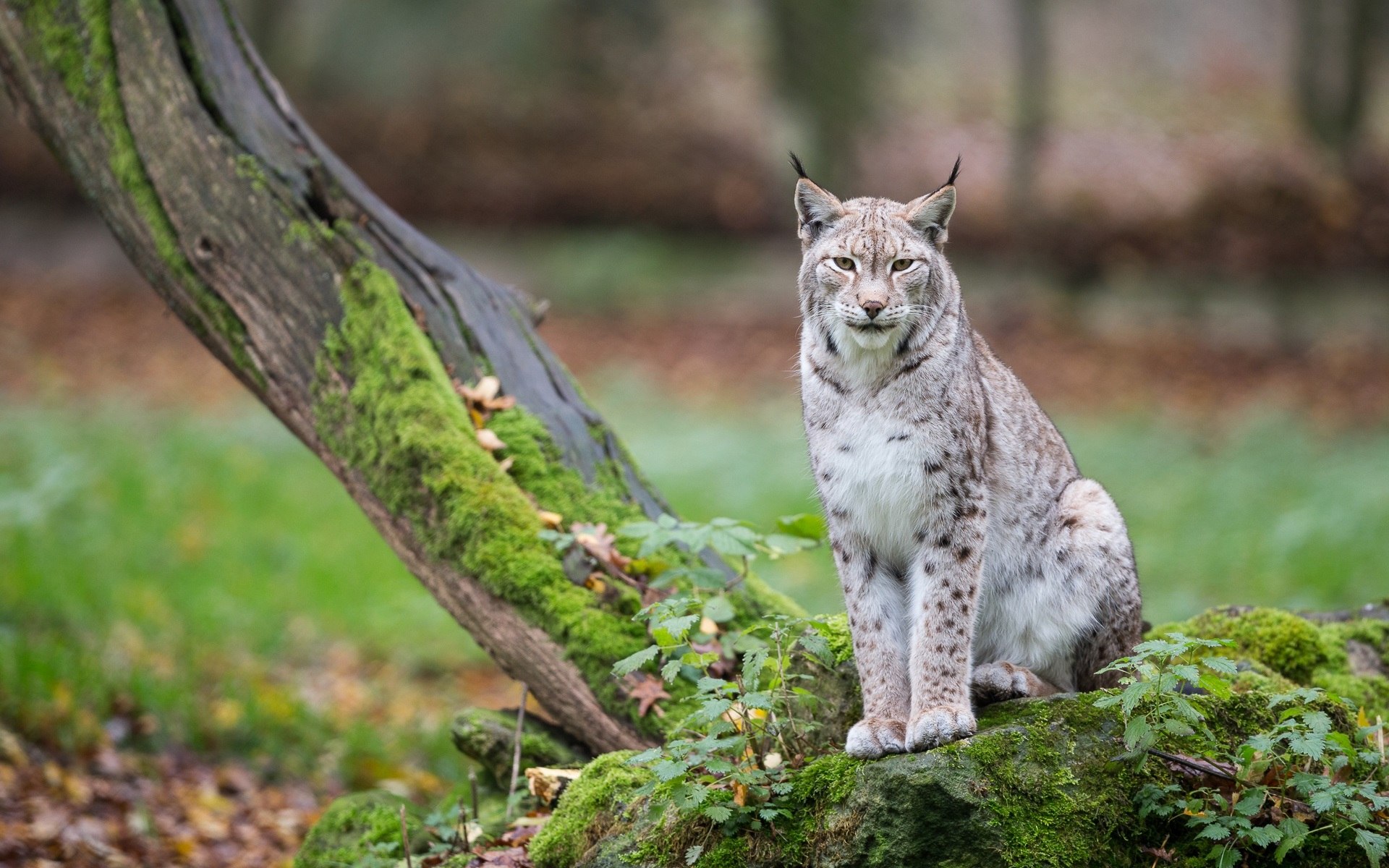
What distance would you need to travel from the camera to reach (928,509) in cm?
409

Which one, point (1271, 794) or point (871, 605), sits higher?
point (871, 605)

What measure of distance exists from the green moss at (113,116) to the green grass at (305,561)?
2837mm

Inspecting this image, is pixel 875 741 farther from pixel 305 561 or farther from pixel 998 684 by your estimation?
pixel 305 561

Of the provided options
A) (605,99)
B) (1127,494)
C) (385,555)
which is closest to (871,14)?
(605,99)

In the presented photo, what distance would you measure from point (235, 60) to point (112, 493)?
6.81 m

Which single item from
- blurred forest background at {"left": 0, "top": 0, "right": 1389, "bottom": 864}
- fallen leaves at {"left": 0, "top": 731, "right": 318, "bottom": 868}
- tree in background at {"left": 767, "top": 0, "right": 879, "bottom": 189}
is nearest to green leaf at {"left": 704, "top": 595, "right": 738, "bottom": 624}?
fallen leaves at {"left": 0, "top": 731, "right": 318, "bottom": 868}

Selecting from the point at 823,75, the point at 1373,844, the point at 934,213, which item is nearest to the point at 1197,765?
the point at 1373,844

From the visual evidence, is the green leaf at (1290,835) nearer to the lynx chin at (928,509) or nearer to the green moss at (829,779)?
the lynx chin at (928,509)

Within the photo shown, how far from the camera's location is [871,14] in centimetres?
2250

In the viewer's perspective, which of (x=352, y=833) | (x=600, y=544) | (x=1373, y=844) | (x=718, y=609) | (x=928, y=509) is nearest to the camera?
(x=1373, y=844)

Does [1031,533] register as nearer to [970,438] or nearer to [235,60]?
[970,438]

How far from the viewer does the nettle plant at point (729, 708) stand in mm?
3703

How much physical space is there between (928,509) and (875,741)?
2.65 ft

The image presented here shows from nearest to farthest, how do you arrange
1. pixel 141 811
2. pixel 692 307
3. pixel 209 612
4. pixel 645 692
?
1. pixel 645 692
2. pixel 141 811
3. pixel 209 612
4. pixel 692 307
